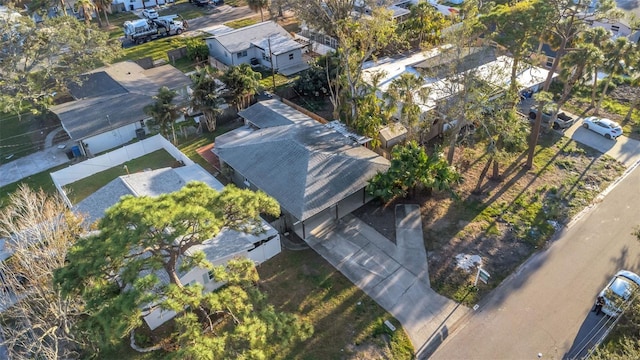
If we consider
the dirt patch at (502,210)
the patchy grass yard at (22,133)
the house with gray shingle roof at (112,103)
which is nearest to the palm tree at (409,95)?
the dirt patch at (502,210)

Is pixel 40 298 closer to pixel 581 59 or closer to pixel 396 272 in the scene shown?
pixel 396 272

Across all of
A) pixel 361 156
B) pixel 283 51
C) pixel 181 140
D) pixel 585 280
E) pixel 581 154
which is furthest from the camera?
pixel 283 51

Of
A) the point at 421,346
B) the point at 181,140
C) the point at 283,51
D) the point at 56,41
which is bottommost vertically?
the point at 421,346

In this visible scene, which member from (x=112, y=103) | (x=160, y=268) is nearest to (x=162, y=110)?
(x=112, y=103)

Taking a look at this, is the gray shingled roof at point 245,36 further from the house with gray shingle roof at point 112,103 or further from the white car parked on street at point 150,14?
the white car parked on street at point 150,14

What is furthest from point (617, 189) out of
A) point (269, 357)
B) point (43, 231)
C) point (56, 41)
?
point (56, 41)

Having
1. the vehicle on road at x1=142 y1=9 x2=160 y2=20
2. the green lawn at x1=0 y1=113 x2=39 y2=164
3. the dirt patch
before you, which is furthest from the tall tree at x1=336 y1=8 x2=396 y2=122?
the vehicle on road at x1=142 y1=9 x2=160 y2=20

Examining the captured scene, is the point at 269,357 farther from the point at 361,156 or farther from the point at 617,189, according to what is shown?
the point at 617,189
